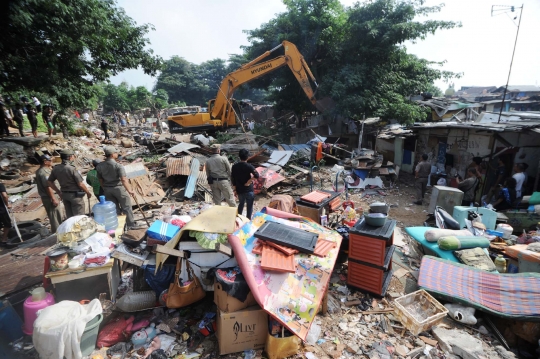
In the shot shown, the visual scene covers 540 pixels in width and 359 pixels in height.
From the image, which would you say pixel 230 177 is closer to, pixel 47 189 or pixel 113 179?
pixel 113 179

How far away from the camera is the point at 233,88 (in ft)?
43.1

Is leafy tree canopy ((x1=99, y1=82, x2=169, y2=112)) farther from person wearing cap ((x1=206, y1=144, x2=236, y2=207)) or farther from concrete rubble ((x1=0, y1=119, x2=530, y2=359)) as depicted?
person wearing cap ((x1=206, y1=144, x2=236, y2=207))

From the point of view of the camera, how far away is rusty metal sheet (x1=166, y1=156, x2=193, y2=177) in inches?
327

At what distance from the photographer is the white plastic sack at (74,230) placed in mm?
3125

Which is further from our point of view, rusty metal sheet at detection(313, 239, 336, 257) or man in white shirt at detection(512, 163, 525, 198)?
man in white shirt at detection(512, 163, 525, 198)

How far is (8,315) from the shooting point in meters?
2.98

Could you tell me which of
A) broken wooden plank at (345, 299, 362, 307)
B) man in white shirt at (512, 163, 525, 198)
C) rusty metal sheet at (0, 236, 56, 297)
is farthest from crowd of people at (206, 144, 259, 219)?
man in white shirt at (512, 163, 525, 198)

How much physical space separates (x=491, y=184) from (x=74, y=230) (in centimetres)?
966

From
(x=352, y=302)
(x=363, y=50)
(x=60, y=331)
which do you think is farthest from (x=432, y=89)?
(x=60, y=331)

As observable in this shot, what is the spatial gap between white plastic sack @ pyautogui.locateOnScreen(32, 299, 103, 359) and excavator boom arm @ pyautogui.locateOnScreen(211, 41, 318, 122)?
11.9 m

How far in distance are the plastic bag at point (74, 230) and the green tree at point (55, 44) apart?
419cm

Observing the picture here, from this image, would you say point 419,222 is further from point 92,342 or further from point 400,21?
point 400,21

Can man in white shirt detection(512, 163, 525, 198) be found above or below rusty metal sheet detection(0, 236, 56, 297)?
above

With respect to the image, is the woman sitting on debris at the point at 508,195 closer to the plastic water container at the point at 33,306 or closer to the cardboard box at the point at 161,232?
the cardboard box at the point at 161,232
